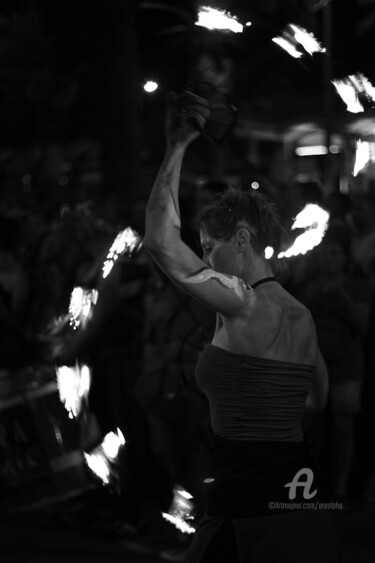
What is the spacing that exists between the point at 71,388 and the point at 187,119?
291cm

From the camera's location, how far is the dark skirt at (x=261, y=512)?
293 cm

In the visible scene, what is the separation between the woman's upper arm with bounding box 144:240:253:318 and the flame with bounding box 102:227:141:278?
244 centimetres

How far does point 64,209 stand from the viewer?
27.9 ft

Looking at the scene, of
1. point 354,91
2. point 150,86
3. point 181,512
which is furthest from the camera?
point 181,512

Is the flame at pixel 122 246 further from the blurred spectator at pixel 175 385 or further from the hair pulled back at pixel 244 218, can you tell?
the hair pulled back at pixel 244 218

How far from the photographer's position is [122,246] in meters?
5.51

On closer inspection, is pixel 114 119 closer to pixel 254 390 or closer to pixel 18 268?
pixel 18 268

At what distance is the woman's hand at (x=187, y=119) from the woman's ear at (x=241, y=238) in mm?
306

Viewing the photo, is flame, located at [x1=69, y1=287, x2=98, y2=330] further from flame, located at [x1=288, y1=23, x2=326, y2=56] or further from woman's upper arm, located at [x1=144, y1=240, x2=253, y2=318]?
woman's upper arm, located at [x1=144, y1=240, x2=253, y2=318]

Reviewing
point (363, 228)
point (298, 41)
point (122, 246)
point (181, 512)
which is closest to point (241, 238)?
point (298, 41)

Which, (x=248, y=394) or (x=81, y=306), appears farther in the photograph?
(x=81, y=306)

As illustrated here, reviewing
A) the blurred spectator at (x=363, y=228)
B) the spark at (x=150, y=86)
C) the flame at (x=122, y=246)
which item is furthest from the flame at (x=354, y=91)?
the blurred spectator at (x=363, y=228)

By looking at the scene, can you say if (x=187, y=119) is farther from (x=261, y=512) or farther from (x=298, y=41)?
(x=298, y=41)

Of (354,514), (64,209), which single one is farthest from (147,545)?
(64,209)
